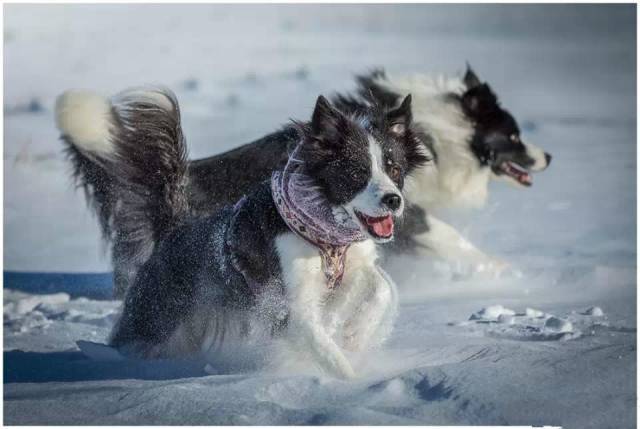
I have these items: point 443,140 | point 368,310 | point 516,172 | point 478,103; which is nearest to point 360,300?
point 368,310

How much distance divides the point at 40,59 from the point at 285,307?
3323mm

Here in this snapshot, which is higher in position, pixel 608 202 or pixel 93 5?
pixel 93 5

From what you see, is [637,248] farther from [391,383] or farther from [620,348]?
[391,383]

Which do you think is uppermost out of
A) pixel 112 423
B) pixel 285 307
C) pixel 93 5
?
pixel 93 5

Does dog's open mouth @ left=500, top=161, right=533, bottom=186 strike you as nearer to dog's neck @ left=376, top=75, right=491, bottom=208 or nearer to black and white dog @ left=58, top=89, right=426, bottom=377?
dog's neck @ left=376, top=75, right=491, bottom=208

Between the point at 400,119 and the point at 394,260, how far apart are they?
67.9 inches

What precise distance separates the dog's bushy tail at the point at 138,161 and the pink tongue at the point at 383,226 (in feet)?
3.47

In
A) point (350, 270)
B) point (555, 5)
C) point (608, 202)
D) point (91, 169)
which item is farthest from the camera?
point (608, 202)

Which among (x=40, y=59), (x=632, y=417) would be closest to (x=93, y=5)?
(x=40, y=59)

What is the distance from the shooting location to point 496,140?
17.8ft

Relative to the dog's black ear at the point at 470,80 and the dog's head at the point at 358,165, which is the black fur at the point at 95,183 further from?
the dog's black ear at the point at 470,80

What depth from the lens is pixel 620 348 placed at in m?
3.92

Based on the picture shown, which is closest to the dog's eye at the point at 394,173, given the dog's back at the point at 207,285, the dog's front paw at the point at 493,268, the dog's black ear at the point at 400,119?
the dog's black ear at the point at 400,119

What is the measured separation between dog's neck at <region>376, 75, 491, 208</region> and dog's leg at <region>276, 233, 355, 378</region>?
1797 mm
